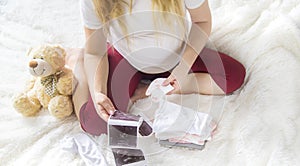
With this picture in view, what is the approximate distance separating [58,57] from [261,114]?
20.4 inches

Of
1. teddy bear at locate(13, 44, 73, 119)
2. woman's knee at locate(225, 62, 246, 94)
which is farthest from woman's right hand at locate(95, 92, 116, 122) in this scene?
woman's knee at locate(225, 62, 246, 94)

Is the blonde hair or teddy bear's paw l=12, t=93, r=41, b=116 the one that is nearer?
the blonde hair

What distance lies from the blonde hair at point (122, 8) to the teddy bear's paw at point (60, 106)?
0.23 metres

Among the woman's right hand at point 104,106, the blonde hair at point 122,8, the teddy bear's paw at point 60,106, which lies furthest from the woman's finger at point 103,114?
the blonde hair at point 122,8

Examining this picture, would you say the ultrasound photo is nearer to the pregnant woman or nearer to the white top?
the pregnant woman

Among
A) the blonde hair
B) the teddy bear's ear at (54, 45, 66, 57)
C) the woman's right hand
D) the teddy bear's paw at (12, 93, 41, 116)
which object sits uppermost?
the blonde hair

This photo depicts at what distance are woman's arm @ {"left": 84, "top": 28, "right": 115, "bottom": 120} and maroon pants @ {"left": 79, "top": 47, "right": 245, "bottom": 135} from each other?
0.03 meters

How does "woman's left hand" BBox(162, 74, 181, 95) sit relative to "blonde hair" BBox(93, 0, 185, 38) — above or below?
below

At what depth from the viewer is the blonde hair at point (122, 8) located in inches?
39.6

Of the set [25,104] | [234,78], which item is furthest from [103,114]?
[234,78]

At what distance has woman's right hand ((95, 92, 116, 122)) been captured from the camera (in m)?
1.04

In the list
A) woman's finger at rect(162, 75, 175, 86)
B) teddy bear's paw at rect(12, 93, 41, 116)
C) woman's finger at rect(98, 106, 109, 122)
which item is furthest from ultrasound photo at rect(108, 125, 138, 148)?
teddy bear's paw at rect(12, 93, 41, 116)

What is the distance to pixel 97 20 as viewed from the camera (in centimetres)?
106

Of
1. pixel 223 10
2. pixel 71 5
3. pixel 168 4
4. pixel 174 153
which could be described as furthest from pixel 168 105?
pixel 71 5
